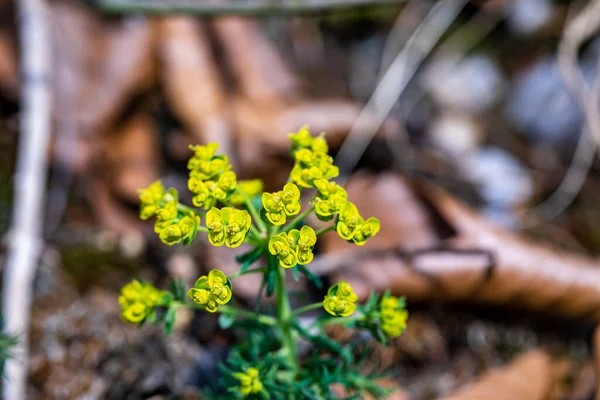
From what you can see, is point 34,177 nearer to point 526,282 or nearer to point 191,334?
point 191,334

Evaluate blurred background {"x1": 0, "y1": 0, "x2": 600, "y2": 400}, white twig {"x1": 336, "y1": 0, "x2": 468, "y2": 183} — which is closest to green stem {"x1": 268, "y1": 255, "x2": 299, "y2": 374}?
blurred background {"x1": 0, "y1": 0, "x2": 600, "y2": 400}

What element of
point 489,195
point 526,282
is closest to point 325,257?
point 526,282

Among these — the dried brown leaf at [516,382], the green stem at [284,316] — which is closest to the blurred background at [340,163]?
the dried brown leaf at [516,382]

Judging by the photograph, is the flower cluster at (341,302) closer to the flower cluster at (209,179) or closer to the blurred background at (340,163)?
the flower cluster at (209,179)

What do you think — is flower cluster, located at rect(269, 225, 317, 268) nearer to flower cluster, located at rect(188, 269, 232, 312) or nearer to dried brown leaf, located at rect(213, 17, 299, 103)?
flower cluster, located at rect(188, 269, 232, 312)

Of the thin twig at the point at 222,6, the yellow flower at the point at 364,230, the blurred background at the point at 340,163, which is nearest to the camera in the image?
the yellow flower at the point at 364,230

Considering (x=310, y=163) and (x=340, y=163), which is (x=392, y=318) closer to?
(x=310, y=163)
